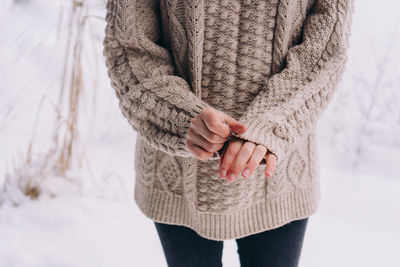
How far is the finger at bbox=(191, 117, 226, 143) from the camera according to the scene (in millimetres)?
359

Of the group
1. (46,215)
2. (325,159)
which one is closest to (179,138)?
(46,215)

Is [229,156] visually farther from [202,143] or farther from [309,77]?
[309,77]

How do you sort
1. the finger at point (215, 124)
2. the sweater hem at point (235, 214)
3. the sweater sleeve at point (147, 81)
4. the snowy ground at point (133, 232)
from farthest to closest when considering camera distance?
1. the snowy ground at point (133, 232)
2. the sweater hem at point (235, 214)
3. the sweater sleeve at point (147, 81)
4. the finger at point (215, 124)

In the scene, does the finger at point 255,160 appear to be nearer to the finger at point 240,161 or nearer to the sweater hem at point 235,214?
the finger at point 240,161

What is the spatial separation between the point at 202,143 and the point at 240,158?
0.05 metres

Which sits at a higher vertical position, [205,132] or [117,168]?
[205,132]

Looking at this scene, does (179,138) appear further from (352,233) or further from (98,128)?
(98,128)

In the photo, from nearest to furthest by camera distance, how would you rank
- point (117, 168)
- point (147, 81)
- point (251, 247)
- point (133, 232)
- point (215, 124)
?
point (215, 124)
point (147, 81)
point (251, 247)
point (133, 232)
point (117, 168)

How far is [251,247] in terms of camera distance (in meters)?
0.65

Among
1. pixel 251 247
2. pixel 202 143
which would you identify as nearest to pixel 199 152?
pixel 202 143

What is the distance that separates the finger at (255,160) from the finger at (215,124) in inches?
1.5

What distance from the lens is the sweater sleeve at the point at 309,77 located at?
457mm

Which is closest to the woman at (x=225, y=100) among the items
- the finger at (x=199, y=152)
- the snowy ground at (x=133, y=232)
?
the finger at (x=199, y=152)

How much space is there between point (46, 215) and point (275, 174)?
1129 millimetres
